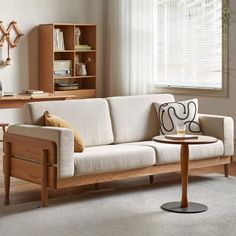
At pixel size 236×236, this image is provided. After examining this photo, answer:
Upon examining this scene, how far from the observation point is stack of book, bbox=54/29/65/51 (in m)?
8.39

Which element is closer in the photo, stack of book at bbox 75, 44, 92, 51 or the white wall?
the white wall

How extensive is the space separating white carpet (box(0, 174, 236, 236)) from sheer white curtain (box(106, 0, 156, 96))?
121 inches

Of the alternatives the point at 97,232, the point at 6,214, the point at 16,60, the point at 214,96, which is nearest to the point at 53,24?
the point at 16,60

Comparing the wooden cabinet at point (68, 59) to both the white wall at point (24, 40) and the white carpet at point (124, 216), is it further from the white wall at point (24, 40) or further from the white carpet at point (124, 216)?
the white carpet at point (124, 216)

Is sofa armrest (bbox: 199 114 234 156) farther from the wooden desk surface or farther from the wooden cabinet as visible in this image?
the wooden cabinet

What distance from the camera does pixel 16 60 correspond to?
8.32 m

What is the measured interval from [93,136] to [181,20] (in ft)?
10.1

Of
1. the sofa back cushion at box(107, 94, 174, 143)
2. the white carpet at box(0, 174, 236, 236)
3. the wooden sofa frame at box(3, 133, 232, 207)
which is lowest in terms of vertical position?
the white carpet at box(0, 174, 236, 236)

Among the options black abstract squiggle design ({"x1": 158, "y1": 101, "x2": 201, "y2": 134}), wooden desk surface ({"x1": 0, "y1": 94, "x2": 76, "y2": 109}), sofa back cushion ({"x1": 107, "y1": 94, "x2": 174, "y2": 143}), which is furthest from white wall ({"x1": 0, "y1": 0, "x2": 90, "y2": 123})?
black abstract squiggle design ({"x1": 158, "y1": 101, "x2": 201, "y2": 134})

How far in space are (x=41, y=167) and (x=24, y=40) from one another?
3.54 metres

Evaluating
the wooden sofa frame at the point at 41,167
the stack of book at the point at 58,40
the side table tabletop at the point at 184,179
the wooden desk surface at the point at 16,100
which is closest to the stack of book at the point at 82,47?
the stack of book at the point at 58,40

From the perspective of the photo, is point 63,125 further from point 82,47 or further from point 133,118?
point 82,47

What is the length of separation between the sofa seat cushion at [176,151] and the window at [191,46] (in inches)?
65.5

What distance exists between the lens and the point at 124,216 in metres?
4.94
